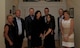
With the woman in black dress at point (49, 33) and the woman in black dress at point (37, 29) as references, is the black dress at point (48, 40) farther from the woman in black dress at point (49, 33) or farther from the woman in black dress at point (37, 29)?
the woman in black dress at point (37, 29)

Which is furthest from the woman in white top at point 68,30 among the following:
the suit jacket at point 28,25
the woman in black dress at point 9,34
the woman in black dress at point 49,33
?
the woman in black dress at point 9,34

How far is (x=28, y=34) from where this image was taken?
20.1ft

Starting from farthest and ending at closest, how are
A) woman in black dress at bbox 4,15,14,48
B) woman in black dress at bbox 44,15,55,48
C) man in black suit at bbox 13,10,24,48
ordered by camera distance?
woman in black dress at bbox 44,15,55,48, man in black suit at bbox 13,10,24,48, woman in black dress at bbox 4,15,14,48

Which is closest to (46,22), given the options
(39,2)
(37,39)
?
(37,39)

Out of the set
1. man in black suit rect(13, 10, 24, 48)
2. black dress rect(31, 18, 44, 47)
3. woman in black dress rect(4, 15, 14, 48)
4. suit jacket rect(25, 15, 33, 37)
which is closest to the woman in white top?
black dress rect(31, 18, 44, 47)

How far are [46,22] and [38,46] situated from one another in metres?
0.74

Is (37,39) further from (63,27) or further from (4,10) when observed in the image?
(4,10)

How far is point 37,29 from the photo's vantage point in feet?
19.8

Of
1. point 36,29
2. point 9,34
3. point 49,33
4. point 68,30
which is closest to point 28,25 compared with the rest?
point 36,29

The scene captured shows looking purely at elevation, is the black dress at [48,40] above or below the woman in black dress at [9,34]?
below

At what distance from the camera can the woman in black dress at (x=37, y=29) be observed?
6023 mm

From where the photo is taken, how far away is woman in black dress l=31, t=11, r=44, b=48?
6023 mm

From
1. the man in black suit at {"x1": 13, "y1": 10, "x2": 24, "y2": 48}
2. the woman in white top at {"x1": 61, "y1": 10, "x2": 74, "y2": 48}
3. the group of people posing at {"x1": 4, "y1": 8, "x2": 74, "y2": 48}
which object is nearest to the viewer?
the woman in white top at {"x1": 61, "y1": 10, "x2": 74, "y2": 48}

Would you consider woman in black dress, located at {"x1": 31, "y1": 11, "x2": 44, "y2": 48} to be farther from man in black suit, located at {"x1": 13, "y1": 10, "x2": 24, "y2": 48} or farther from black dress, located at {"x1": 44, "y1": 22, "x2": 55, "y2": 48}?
man in black suit, located at {"x1": 13, "y1": 10, "x2": 24, "y2": 48}
